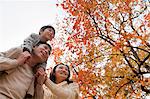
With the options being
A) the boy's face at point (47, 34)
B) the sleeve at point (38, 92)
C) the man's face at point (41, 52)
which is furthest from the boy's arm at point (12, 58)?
the boy's face at point (47, 34)

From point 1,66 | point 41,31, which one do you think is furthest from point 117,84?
point 1,66

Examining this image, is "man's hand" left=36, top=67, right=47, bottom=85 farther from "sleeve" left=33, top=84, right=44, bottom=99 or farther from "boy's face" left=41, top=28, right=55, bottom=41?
"boy's face" left=41, top=28, right=55, bottom=41

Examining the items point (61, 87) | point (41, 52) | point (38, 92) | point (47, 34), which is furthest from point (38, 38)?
point (61, 87)

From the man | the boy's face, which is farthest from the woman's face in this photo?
the man

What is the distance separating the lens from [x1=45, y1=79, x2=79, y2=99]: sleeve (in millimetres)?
3204

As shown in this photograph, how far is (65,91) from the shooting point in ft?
11.3

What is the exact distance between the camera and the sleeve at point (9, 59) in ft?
8.14

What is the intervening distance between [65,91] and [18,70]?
3.19 feet

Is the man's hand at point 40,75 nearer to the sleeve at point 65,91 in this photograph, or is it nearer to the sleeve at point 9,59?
the sleeve at point 9,59

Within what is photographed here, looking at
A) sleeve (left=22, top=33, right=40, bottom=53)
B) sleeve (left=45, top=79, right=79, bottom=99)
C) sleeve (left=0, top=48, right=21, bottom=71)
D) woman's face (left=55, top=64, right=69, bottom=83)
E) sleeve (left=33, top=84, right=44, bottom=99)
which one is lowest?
sleeve (left=45, top=79, right=79, bottom=99)

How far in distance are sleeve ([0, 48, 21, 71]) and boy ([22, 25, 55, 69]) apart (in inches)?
3.5

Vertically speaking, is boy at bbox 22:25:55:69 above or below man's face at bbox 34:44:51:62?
above

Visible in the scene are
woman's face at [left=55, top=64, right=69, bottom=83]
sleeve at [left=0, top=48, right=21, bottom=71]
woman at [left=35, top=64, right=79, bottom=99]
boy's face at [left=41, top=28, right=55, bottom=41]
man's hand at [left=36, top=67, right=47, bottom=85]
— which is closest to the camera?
sleeve at [left=0, top=48, right=21, bottom=71]

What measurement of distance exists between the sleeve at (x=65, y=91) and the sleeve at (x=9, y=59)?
0.63m
